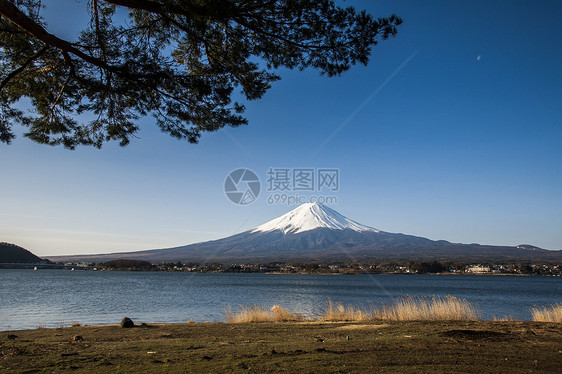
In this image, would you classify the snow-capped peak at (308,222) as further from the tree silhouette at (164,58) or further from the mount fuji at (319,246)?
the tree silhouette at (164,58)

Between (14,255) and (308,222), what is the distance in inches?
4258

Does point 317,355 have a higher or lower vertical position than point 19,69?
lower

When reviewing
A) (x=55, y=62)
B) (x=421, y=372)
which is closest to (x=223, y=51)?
(x=55, y=62)

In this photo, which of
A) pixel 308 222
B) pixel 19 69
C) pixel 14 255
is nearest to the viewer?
pixel 19 69

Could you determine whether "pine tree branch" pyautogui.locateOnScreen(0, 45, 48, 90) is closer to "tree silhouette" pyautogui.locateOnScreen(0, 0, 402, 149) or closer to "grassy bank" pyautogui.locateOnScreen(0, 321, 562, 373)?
"tree silhouette" pyautogui.locateOnScreen(0, 0, 402, 149)

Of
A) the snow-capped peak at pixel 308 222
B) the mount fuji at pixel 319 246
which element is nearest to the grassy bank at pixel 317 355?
the mount fuji at pixel 319 246

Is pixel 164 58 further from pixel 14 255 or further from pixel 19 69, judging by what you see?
pixel 14 255

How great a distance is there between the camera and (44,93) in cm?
681

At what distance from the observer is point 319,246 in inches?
5709

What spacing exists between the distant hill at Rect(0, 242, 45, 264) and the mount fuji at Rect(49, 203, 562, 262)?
4125 centimetres

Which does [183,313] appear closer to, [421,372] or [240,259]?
[421,372]

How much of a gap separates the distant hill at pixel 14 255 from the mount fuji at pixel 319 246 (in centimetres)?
4125

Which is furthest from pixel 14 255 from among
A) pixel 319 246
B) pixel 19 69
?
pixel 19 69

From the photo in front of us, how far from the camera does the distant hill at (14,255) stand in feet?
369
